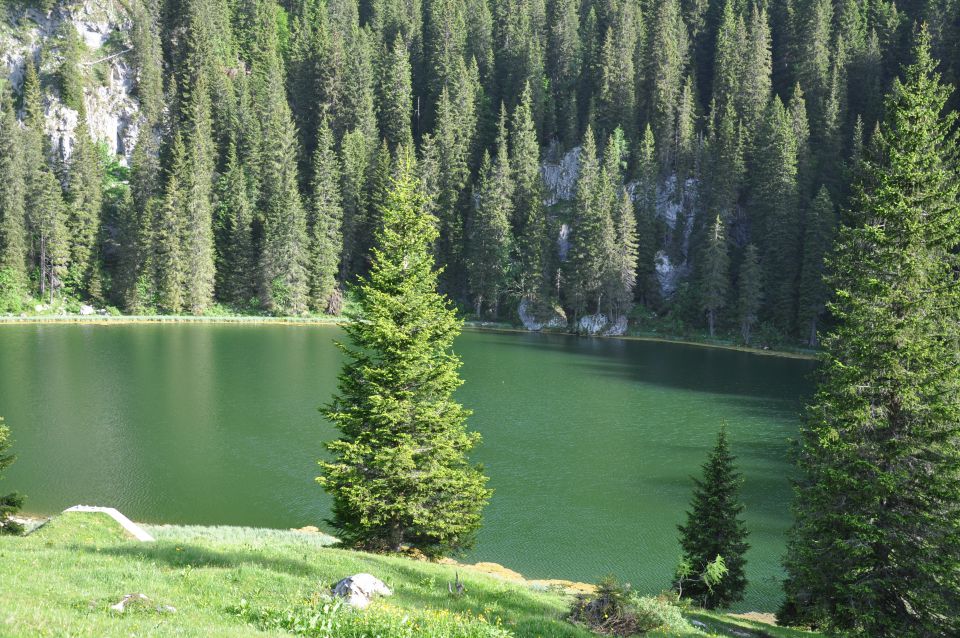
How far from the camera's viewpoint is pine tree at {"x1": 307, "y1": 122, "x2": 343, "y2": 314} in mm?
89438

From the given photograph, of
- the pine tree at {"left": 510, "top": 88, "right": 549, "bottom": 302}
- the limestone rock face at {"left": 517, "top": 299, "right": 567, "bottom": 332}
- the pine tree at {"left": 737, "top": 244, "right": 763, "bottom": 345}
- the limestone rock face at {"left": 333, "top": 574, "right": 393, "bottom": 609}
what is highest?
the pine tree at {"left": 510, "top": 88, "right": 549, "bottom": 302}

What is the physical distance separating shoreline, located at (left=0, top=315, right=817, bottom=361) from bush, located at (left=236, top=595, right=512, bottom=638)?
192 feet

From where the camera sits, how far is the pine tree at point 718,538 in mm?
19109

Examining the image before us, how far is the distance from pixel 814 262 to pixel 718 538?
62064 mm

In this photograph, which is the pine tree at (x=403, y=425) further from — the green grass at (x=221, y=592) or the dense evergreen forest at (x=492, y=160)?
the dense evergreen forest at (x=492, y=160)

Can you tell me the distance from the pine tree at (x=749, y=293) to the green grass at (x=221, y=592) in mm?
65517

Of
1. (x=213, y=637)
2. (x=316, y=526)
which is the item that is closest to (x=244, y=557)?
(x=213, y=637)

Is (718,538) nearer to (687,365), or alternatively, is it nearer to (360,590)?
(360,590)

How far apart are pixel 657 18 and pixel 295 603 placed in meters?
110

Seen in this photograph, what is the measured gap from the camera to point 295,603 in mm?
9984

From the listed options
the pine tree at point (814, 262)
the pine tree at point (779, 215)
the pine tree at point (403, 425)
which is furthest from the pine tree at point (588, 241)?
the pine tree at point (403, 425)

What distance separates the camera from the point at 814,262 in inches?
2820

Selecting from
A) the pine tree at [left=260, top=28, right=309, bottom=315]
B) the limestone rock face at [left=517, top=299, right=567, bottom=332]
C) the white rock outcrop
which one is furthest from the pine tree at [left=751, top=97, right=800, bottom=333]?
the pine tree at [left=260, top=28, right=309, bottom=315]

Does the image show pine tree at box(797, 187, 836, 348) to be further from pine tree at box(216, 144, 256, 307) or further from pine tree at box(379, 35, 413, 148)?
pine tree at box(216, 144, 256, 307)
